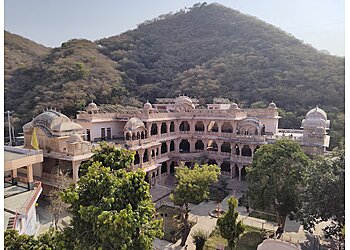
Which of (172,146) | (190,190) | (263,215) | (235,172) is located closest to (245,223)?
(263,215)

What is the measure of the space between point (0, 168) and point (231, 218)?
29.5 ft

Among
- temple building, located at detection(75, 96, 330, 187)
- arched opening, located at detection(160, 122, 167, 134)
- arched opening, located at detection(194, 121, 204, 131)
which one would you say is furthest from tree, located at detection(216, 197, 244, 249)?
arched opening, located at detection(194, 121, 204, 131)

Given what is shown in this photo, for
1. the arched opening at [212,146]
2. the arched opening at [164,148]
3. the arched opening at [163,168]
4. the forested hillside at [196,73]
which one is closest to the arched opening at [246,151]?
the arched opening at [212,146]

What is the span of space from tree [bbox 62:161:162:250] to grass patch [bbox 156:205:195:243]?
490 cm

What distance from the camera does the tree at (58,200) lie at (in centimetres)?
1254

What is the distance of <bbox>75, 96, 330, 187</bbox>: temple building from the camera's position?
19.7 m

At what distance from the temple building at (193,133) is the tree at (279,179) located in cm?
630

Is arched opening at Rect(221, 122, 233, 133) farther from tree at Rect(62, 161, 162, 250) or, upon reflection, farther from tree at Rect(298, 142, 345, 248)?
tree at Rect(62, 161, 162, 250)

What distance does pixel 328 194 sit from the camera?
32.5 feet

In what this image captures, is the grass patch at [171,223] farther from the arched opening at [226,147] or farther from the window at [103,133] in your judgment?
the arched opening at [226,147]

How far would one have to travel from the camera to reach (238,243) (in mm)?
13141

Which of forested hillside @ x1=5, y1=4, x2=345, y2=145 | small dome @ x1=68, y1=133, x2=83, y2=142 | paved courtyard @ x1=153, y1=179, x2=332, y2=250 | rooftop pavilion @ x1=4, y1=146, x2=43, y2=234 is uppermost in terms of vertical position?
forested hillside @ x1=5, y1=4, x2=345, y2=145

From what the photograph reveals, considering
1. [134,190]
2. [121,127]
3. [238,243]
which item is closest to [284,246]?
[238,243]

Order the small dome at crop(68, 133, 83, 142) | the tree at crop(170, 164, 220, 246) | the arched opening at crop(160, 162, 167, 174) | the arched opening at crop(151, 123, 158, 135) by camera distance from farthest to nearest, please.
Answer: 1. the arched opening at crop(151, 123, 158, 135)
2. the arched opening at crop(160, 162, 167, 174)
3. the small dome at crop(68, 133, 83, 142)
4. the tree at crop(170, 164, 220, 246)
